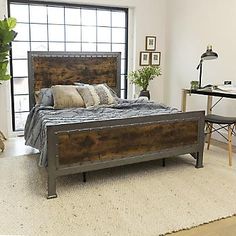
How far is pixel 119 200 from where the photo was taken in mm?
2938

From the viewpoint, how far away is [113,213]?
2688mm

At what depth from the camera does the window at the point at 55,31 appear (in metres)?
5.20

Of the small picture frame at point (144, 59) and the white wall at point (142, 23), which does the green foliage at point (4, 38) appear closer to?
the white wall at point (142, 23)

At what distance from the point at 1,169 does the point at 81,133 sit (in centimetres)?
130

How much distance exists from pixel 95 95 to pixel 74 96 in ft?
1.05

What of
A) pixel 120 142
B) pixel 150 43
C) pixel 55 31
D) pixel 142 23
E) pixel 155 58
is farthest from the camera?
pixel 155 58

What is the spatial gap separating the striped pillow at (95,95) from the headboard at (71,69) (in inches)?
22.2

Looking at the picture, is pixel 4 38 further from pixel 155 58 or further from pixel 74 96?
pixel 155 58

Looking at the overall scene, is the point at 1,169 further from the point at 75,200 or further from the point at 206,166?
the point at 206,166

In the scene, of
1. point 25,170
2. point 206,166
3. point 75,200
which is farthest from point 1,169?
point 206,166

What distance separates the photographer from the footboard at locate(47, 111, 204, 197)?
3008 millimetres

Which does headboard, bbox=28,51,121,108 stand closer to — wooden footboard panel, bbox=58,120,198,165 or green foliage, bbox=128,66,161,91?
green foliage, bbox=128,66,161,91

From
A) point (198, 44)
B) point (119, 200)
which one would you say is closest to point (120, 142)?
point (119, 200)

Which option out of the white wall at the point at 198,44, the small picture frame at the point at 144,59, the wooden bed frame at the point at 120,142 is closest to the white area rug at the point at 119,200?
the wooden bed frame at the point at 120,142
